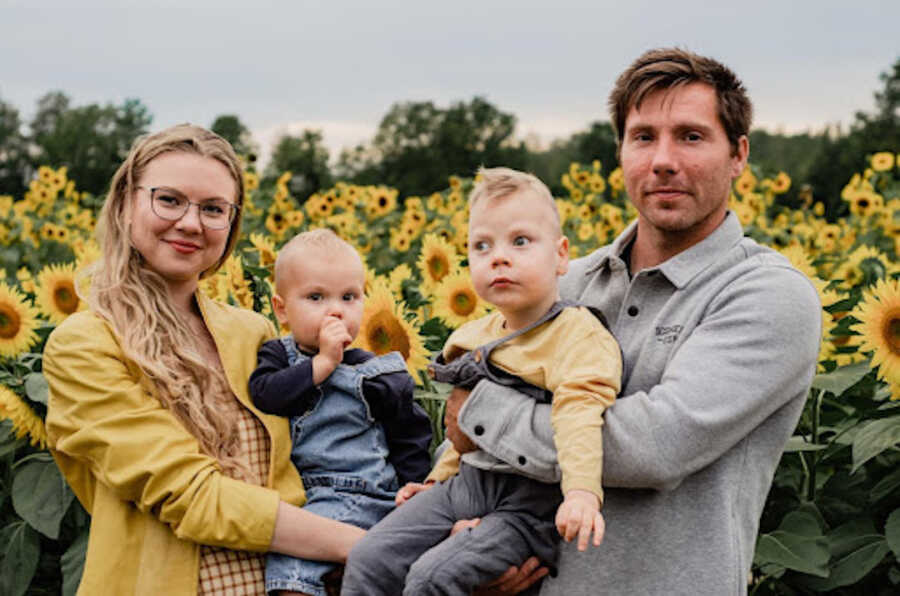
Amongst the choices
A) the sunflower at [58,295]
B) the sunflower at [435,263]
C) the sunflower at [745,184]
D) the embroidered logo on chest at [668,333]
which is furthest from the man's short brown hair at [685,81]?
the sunflower at [745,184]

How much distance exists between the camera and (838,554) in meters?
3.49

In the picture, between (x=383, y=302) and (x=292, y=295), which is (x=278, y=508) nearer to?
(x=292, y=295)

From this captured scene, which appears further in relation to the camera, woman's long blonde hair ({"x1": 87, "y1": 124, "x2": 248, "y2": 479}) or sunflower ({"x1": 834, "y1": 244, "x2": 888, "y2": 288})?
sunflower ({"x1": 834, "y1": 244, "x2": 888, "y2": 288})

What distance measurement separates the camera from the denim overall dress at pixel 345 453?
9.06 feet

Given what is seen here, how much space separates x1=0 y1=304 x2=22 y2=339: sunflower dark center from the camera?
166 inches

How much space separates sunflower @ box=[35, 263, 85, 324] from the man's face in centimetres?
291

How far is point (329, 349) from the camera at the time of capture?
2762 millimetres

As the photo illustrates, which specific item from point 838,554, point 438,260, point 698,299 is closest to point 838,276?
point 438,260

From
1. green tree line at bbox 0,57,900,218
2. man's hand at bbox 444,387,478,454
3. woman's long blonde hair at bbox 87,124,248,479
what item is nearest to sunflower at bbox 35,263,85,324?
woman's long blonde hair at bbox 87,124,248,479

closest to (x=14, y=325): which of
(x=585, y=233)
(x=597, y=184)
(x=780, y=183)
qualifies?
(x=585, y=233)

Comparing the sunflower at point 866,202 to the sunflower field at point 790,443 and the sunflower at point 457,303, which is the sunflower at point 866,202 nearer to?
the sunflower field at point 790,443

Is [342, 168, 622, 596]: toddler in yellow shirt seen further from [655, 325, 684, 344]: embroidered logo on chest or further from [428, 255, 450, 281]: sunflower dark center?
[428, 255, 450, 281]: sunflower dark center

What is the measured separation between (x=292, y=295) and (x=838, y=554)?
2014 mm

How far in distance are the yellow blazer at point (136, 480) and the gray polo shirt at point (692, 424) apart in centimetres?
62
